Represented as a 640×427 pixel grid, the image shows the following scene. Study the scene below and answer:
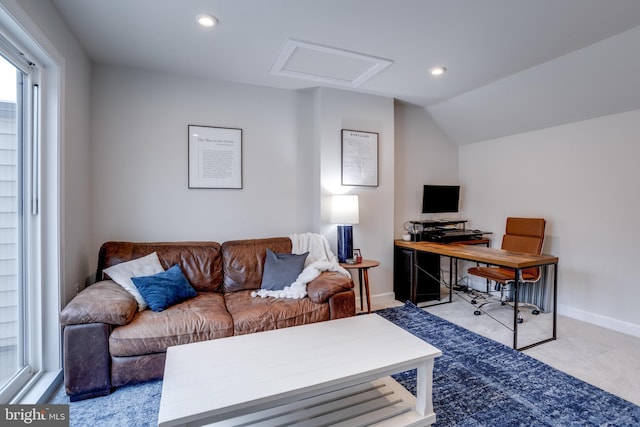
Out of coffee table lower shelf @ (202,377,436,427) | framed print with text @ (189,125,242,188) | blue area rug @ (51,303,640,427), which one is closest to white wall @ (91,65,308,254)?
framed print with text @ (189,125,242,188)

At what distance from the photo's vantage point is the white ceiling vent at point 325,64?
2.62 m

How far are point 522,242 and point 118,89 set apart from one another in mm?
4523

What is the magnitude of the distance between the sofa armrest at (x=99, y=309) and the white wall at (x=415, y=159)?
3178 mm

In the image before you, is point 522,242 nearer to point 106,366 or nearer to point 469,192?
point 469,192

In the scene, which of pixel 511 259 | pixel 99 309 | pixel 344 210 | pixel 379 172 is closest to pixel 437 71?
pixel 379 172

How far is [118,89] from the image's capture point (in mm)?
2971

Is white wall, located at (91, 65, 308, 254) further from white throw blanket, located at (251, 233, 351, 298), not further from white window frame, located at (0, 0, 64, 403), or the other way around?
white window frame, located at (0, 0, 64, 403)

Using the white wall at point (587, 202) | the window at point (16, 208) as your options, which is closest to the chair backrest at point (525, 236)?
the white wall at point (587, 202)

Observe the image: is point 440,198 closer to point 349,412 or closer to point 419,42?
point 419,42

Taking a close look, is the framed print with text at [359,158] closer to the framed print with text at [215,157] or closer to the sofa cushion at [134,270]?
the framed print with text at [215,157]

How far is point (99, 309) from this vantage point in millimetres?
1947

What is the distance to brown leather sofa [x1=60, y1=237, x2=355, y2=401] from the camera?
191 cm

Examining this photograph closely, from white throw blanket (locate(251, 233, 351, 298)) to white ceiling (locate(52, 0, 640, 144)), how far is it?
65.9 inches

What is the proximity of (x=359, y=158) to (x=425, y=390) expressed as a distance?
104 inches
